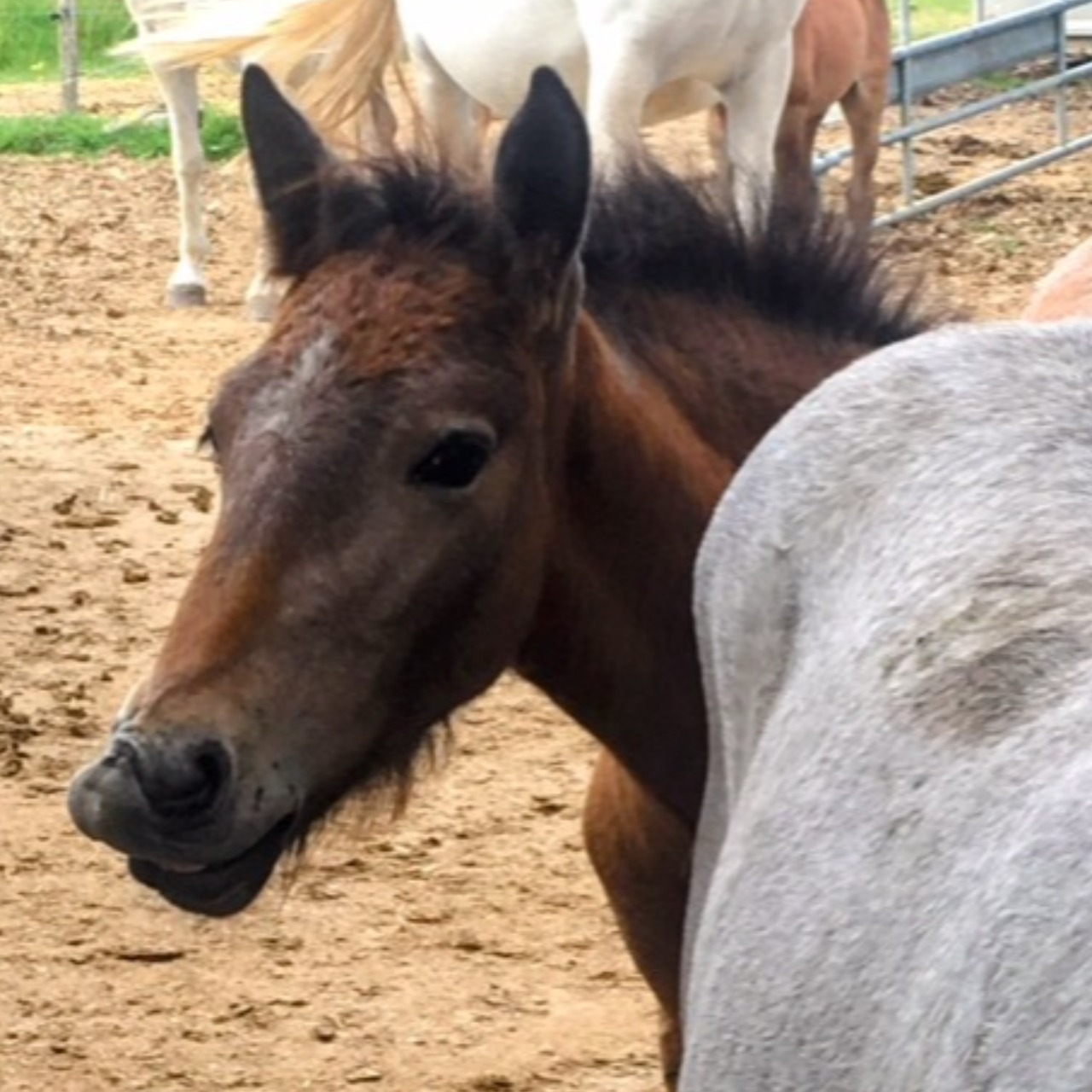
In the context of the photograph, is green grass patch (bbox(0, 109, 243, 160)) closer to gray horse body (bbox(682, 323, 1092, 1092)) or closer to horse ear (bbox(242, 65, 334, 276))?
horse ear (bbox(242, 65, 334, 276))

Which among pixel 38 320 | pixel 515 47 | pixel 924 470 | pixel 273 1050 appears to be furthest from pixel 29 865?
pixel 38 320

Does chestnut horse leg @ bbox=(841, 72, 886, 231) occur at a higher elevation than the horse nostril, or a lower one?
lower

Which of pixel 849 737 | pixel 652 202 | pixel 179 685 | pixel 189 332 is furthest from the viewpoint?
pixel 189 332

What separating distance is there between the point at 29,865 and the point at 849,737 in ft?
9.06

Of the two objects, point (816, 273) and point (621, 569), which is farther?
point (816, 273)

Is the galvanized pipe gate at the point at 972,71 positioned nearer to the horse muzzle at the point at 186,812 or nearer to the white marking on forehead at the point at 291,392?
the white marking on forehead at the point at 291,392

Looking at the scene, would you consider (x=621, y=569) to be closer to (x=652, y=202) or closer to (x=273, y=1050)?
(x=652, y=202)

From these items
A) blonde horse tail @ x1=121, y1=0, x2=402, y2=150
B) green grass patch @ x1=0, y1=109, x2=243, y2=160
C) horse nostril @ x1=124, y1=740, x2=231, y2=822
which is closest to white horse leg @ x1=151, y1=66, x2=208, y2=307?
blonde horse tail @ x1=121, y1=0, x2=402, y2=150

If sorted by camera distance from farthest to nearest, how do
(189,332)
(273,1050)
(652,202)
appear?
(189,332), (273,1050), (652,202)

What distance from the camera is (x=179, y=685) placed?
237 cm

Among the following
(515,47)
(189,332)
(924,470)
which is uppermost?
(924,470)

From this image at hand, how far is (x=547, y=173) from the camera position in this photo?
8.47 feet

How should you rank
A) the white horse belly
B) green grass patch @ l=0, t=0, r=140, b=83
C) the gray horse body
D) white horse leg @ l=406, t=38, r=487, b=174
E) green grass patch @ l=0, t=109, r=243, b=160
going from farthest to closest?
green grass patch @ l=0, t=0, r=140, b=83 → green grass patch @ l=0, t=109, r=243, b=160 → white horse leg @ l=406, t=38, r=487, b=174 → the white horse belly → the gray horse body

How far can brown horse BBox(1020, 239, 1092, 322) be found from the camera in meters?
3.36
